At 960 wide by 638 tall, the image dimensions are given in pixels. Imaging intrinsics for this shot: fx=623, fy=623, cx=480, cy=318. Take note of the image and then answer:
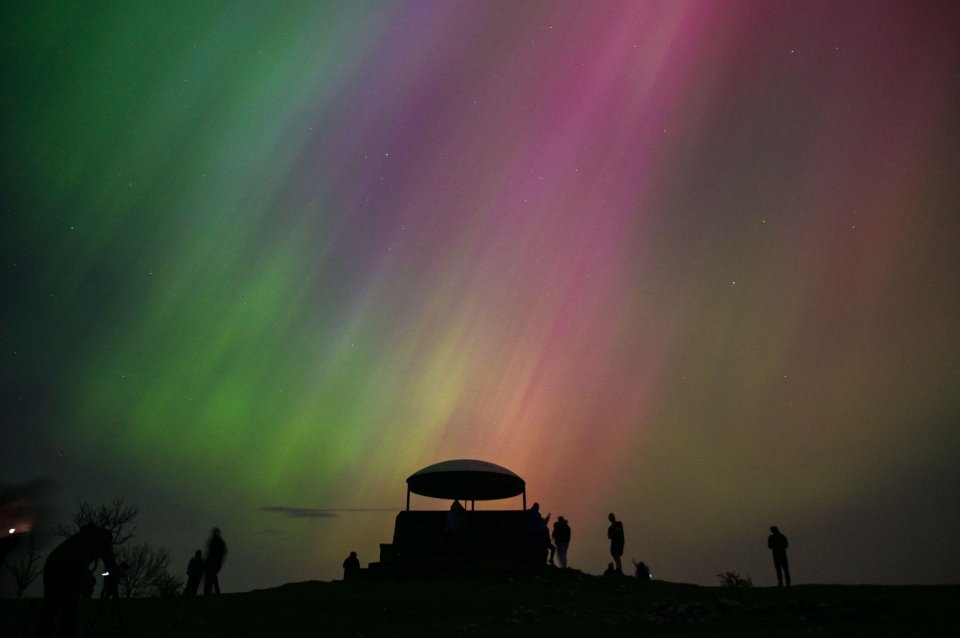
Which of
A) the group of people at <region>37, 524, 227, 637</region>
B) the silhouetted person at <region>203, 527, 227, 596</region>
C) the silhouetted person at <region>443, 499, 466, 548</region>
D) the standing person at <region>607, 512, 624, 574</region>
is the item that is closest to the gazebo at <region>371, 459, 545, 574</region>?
the silhouetted person at <region>443, 499, 466, 548</region>

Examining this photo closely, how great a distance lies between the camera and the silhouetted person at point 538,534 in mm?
20078

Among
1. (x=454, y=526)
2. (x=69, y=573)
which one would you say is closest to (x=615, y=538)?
(x=454, y=526)

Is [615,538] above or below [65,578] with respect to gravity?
above

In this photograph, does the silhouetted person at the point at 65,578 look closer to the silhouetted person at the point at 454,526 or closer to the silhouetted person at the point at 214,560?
the silhouetted person at the point at 214,560

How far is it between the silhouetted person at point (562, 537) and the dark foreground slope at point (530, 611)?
3958mm

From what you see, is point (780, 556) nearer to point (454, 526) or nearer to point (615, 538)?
point (615, 538)

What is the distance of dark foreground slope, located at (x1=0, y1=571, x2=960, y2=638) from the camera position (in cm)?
1006

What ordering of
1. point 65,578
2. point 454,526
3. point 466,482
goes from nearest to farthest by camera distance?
point 65,578 < point 454,526 < point 466,482

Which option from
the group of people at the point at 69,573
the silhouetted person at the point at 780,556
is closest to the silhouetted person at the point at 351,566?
the group of people at the point at 69,573

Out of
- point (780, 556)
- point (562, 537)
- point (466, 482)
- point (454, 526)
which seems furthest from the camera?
point (466, 482)

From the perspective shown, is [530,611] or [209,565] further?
[209,565]

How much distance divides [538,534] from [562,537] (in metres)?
Answer: 0.78

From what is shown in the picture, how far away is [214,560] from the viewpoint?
1819 centimetres

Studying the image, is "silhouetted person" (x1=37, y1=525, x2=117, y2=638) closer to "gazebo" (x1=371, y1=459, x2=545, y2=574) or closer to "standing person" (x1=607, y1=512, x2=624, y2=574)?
"gazebo" (x1=371, y1=459, x2=545, y2=574)
